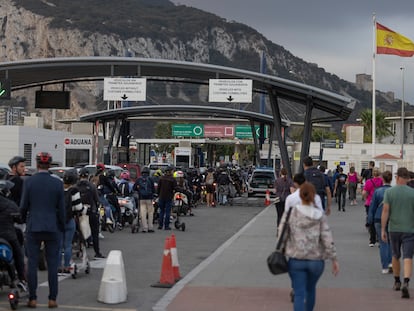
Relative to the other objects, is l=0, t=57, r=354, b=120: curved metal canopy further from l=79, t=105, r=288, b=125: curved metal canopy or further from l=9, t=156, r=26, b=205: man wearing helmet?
l=9, t=156, r=26, b=205: man wearing helmet

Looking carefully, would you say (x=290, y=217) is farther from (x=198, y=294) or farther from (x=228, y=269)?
(x=228, y=269)

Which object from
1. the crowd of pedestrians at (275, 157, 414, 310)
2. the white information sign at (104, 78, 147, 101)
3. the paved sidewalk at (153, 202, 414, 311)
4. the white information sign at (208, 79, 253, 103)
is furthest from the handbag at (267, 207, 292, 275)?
the white information sign at (104, 78, 147, 101)

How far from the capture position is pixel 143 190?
20.2 m

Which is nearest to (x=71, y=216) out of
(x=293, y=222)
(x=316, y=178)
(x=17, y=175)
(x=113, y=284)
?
(x=17, y=175)

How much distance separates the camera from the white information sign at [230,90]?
31188 millimetres

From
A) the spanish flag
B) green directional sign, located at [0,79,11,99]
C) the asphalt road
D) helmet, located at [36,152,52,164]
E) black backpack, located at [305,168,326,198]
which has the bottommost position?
the asphalt road

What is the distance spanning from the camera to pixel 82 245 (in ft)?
43.3

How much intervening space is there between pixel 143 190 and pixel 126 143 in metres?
34.8

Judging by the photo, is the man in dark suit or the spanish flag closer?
the man in dark suit

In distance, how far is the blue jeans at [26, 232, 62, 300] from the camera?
929cm

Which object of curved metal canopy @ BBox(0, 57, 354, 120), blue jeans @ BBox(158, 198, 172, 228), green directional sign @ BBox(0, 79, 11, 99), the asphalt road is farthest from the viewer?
curved metal canopy @ BBox(0, 57, 354, 120)

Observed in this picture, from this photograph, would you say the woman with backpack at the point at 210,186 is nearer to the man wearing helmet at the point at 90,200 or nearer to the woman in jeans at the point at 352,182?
the woman in jeans at the point at 352,182

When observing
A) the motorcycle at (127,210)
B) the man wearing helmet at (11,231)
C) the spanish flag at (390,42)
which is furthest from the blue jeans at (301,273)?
the spanish flag at (390,42)

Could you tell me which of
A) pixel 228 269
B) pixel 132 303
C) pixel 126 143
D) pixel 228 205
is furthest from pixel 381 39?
pixel 132 303
